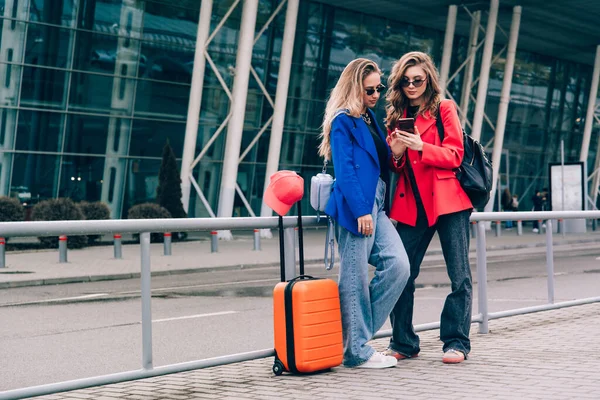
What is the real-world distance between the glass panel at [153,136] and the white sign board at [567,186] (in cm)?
1239

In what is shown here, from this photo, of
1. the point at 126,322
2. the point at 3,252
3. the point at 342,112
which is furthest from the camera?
the point at 342,112

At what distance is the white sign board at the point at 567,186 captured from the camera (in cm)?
2847

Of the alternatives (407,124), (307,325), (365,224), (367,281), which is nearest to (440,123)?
(407,124)

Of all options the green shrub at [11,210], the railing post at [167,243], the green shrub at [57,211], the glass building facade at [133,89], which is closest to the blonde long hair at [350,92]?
the railing post at [167,243]

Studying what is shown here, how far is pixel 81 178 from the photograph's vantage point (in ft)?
90.1

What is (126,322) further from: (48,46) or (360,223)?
(48,46)

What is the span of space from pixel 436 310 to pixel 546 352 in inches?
50.1

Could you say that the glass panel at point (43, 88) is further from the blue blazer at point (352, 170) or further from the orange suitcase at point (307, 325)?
the orange suitcase at point (307, 325)

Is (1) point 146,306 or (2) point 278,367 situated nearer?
(1) point 146,306

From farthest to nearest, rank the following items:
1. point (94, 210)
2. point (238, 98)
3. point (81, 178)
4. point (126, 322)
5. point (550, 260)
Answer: point (81, 178), point (238, 98), point (94, 210), point (550, 260), point (126, 322)

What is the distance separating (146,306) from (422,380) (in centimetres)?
176

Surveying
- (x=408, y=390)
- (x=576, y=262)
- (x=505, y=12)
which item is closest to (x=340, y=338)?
(x=408, y=390)

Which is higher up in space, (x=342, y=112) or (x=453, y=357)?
(x=342, y=112)

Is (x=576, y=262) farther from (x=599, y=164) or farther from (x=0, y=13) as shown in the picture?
(x=599, y=164)
